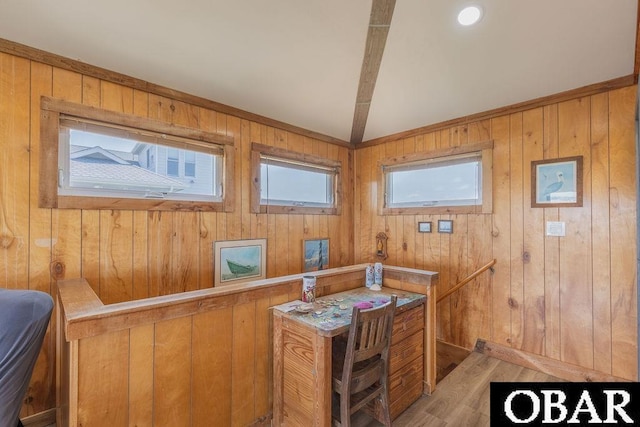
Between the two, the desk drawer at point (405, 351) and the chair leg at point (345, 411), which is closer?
the chair leg at point (345, 411)

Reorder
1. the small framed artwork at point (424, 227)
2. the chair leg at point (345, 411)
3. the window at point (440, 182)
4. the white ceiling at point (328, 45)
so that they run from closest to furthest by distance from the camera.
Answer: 1. the chair leg at point (345, 411)
2. the white ceiling at point (328, 45)
3. the window at point (440, 182)
4. the small framed artwork at point (424, 227)

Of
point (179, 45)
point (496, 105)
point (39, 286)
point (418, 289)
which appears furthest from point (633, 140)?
point (39, 286)

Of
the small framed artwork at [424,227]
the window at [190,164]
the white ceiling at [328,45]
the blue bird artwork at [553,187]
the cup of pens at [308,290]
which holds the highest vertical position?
the white ceiling at [328,45]

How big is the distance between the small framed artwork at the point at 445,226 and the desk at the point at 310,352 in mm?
1188

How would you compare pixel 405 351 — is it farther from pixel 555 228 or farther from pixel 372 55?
pixel 372 55

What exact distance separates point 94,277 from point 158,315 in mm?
959

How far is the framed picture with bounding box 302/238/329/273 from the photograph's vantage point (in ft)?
10.8

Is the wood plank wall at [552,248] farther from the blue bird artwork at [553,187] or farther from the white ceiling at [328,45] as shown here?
the white ceiling at [328,45]

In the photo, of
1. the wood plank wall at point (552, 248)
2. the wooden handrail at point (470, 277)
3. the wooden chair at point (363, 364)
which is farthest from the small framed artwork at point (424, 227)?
the wooden chair at point (363, 364)

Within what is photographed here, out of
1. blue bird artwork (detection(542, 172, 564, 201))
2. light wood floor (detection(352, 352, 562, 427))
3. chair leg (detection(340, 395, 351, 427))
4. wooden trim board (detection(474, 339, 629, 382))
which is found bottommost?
light wood floor (detection(352, 352, 562, 427))

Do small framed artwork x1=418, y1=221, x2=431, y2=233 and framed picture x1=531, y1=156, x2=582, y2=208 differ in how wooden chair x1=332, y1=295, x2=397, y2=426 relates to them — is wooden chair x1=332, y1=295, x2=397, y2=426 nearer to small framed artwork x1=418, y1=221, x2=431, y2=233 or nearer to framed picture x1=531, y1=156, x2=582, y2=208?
small framed artwork x1=418, y1=221, x2=431, y2=233

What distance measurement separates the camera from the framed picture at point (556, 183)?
2.32 m

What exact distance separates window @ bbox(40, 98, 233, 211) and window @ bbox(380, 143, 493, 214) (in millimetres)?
1999

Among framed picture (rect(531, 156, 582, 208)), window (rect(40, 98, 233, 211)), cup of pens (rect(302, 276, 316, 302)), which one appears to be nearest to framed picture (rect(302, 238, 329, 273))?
window (rect(40, 98, 233, 211))
